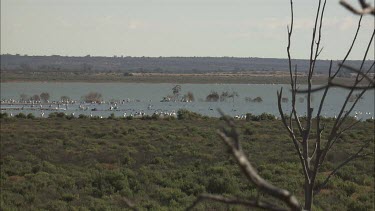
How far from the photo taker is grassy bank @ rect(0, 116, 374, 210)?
1162 centimetres

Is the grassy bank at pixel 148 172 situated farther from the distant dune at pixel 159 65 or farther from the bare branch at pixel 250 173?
the distant dune at pixel 159 65

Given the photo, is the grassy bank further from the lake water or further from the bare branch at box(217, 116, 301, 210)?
the bare branch at box(217, 116, 301, 210)

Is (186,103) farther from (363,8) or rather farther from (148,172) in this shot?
(363,8)

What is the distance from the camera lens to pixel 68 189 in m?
12.9

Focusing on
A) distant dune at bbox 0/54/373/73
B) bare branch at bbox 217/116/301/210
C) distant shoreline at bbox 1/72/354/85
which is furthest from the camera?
distant dune at bbox 0/54/373/73

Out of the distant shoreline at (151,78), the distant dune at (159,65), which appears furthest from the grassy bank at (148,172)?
the distant dune at (159,65)

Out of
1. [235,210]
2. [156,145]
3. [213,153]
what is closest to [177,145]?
[156,145]

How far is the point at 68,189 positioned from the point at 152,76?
162229 mm

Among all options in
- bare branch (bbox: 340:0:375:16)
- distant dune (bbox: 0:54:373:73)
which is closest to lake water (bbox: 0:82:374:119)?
bare branch (bbox: 340:0:375:16)

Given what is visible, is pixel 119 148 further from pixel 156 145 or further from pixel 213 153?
pixel 213 153

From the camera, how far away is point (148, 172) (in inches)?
596

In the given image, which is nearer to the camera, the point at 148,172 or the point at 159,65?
the point at 148,172

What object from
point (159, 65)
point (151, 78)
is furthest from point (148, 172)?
point (159, 65)

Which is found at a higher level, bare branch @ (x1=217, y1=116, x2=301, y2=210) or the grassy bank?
bare branch @ (x1=217, y1=116, x2=301, y2=210)
